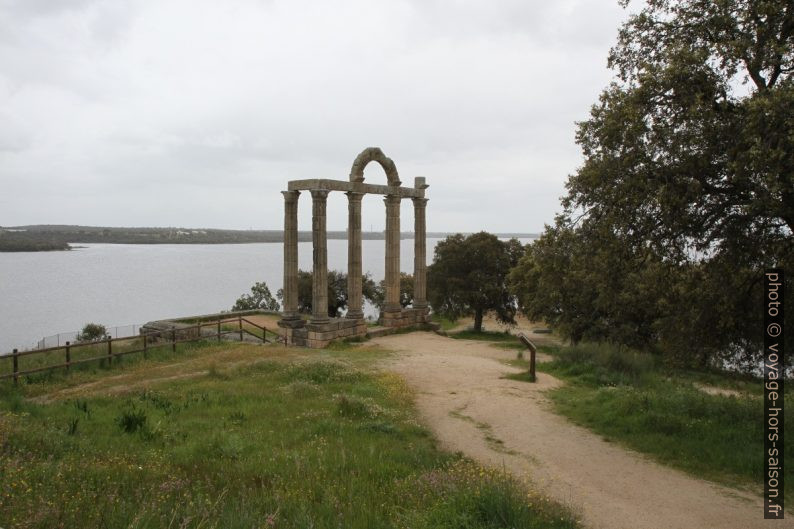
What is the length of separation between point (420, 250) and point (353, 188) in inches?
208

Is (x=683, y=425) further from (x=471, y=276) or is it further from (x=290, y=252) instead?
(x=471, y=276)

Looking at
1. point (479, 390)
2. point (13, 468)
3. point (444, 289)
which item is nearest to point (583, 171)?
point (479, 390)

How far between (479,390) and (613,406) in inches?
121

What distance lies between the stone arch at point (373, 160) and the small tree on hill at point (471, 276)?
1097cm

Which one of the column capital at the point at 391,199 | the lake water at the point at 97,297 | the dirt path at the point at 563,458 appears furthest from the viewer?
the lake water at the point at 97,297

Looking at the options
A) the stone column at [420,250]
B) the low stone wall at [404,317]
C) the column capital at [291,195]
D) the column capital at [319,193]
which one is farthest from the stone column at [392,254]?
the column capital at [291,195]

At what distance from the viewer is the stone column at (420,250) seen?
2477cm

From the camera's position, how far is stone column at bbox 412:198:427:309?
2477cm

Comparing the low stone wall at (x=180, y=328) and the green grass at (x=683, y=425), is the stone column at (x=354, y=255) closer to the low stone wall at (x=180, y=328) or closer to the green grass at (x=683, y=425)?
the low stone wall at (x=180, y=328)

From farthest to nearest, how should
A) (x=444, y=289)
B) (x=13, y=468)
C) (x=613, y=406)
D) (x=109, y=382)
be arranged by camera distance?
(x=444, y=289), (x=109, y=382), (x=613, y=406), (x=13, y=468)

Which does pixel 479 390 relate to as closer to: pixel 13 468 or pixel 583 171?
pixel 583 171

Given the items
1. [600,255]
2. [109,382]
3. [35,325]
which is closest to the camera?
[600,255]

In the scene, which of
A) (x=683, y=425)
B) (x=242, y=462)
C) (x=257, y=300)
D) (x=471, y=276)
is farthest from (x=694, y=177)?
(x=257, y=300)

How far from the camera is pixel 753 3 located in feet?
25.6
